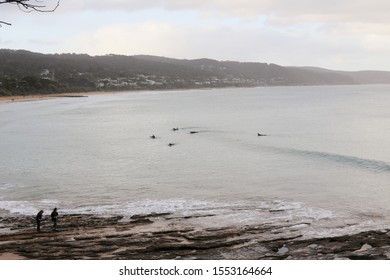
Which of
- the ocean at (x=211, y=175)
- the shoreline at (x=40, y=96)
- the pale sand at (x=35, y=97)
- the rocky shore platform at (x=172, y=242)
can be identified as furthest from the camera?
the shoreline at (x=40, y=96)

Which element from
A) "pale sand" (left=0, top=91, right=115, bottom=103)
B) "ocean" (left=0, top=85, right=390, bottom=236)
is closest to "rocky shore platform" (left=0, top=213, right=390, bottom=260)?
"ocean" (left=0, top=85, right=390, bottom=236)

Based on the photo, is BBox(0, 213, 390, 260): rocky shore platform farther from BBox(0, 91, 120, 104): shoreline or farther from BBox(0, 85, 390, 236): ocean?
BBox(0, 91, 120, 104): shoreline

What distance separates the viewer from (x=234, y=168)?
30.8m

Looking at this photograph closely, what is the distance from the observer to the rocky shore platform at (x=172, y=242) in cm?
1327

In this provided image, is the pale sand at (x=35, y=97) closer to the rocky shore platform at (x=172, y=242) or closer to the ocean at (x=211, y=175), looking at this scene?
the ocean at (x=211, y=175)

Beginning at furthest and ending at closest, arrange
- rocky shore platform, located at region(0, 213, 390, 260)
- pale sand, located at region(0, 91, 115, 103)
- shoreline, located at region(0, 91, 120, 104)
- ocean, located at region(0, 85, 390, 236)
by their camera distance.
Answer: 1. shoreline, located at region(0, 91, 120, 104)
2. pale sand, located at region(0, 91, 115, 103)
3. ocean, located at region(0, 85, 390, 236)
4. rocky shore platform, located at region(0, 213, 390, 260)

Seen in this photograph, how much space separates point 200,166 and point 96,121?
40791 millimetres

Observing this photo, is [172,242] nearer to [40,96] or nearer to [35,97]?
[35,97]

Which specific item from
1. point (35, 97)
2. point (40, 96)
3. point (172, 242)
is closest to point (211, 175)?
point (172, 242)

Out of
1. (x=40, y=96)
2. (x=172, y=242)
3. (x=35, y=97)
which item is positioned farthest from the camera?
(x=40, y=96)

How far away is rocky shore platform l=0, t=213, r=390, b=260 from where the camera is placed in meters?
13.3

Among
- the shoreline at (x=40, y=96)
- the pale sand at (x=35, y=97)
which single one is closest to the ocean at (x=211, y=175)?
the pale sand at (x=35, y=97)

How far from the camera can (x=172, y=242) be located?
1456 centimetres

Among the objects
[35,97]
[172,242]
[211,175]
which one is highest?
[35,97]
